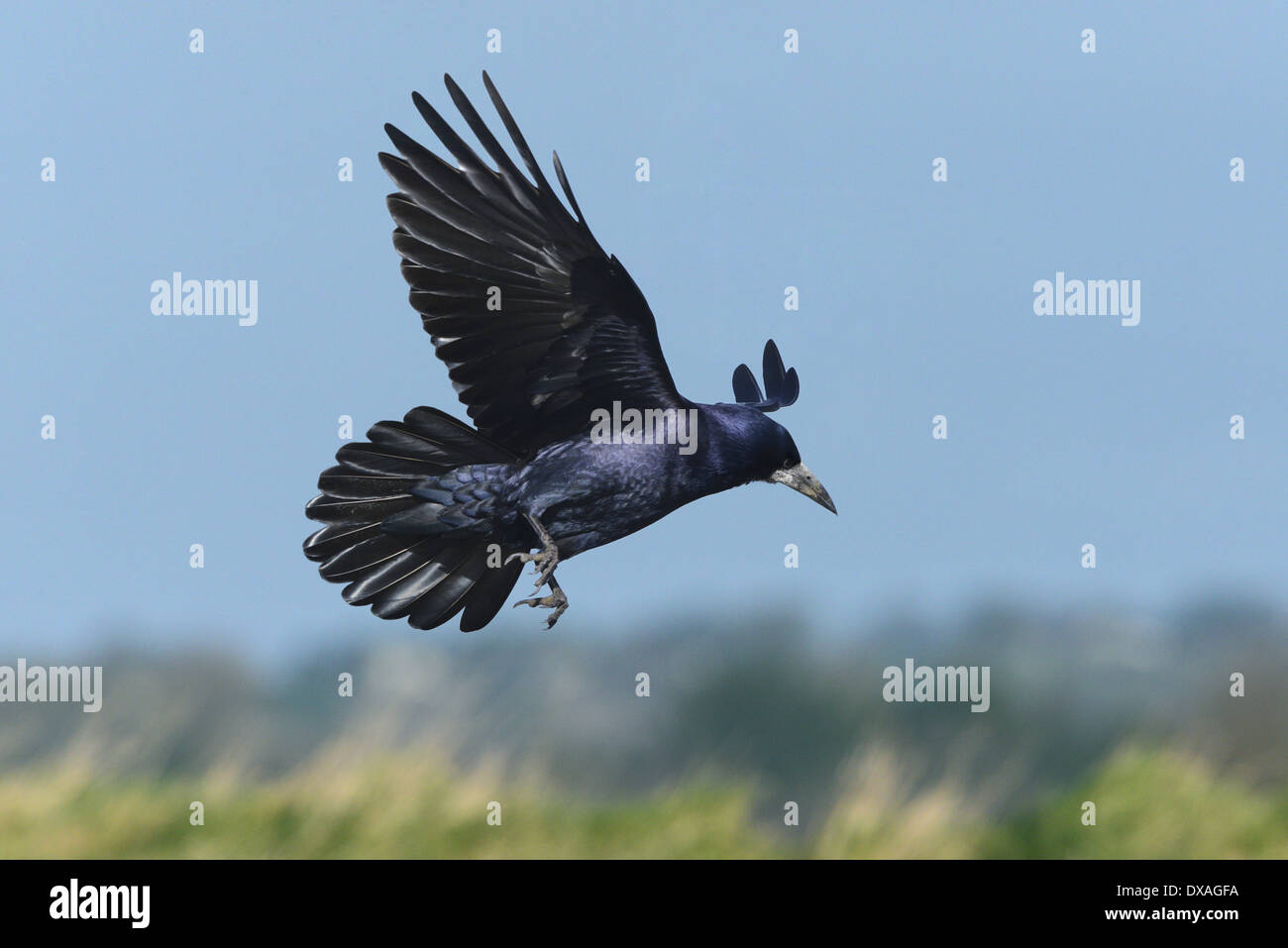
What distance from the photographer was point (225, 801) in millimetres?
9211

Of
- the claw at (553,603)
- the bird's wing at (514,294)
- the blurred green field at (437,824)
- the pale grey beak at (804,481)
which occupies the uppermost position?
the bird's wing at (514,294)

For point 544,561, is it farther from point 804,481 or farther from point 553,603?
point 804,481

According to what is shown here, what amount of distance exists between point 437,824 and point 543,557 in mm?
2924

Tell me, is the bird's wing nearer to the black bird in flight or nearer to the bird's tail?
the black bird in flight

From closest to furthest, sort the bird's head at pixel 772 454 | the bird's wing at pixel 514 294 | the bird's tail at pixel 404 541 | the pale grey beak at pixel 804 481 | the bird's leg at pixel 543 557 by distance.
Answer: the bird's wing at pixel 514 294 → the bird's leg at pixel 543 557 → the bird's tail at pixel 404 541 → the bird's head at pixel 772 454 → the pale grey beak at pixel 804 481

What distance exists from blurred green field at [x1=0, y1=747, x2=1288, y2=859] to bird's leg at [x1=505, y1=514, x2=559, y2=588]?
2692mm

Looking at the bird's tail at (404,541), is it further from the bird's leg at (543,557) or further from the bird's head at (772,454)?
the bird's head at (772,454)

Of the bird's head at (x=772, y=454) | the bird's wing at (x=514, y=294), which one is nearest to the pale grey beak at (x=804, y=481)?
the bird's head at (x=772, y=454)

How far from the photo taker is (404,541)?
24.6 ft

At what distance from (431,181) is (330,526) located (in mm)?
1972

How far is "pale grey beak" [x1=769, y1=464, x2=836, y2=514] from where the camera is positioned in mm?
7949

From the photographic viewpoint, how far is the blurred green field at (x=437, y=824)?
889 cm

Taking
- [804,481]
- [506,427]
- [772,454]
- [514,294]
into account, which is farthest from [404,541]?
[804,481]

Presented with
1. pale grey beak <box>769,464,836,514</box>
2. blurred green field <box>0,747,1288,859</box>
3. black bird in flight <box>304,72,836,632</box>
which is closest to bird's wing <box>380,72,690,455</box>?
black bird in flight <box>304,72,836,632</box>
